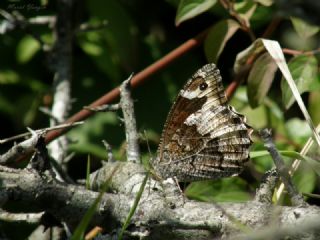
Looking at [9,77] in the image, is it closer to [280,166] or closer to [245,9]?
[245,9]

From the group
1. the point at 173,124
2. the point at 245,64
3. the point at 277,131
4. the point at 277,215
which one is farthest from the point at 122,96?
the point at 277,131

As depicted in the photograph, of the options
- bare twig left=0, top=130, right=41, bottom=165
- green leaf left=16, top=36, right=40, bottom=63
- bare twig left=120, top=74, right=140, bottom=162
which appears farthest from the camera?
green leaf left=16, top=36, right=40, bottom=63

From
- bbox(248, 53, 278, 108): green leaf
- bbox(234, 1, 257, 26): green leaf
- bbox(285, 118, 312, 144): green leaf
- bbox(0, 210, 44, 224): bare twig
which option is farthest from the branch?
bbox(285, 118, 312, 144): green leaf

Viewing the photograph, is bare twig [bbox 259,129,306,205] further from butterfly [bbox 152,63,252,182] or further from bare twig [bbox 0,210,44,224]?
bare twig [bbox 0,210,44,224]

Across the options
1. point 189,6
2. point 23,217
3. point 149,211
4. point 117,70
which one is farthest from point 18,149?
point 117,70

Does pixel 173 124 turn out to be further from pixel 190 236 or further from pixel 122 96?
pixel 190 236

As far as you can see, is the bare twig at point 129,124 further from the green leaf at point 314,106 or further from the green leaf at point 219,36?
the green leaf at point 314,106
